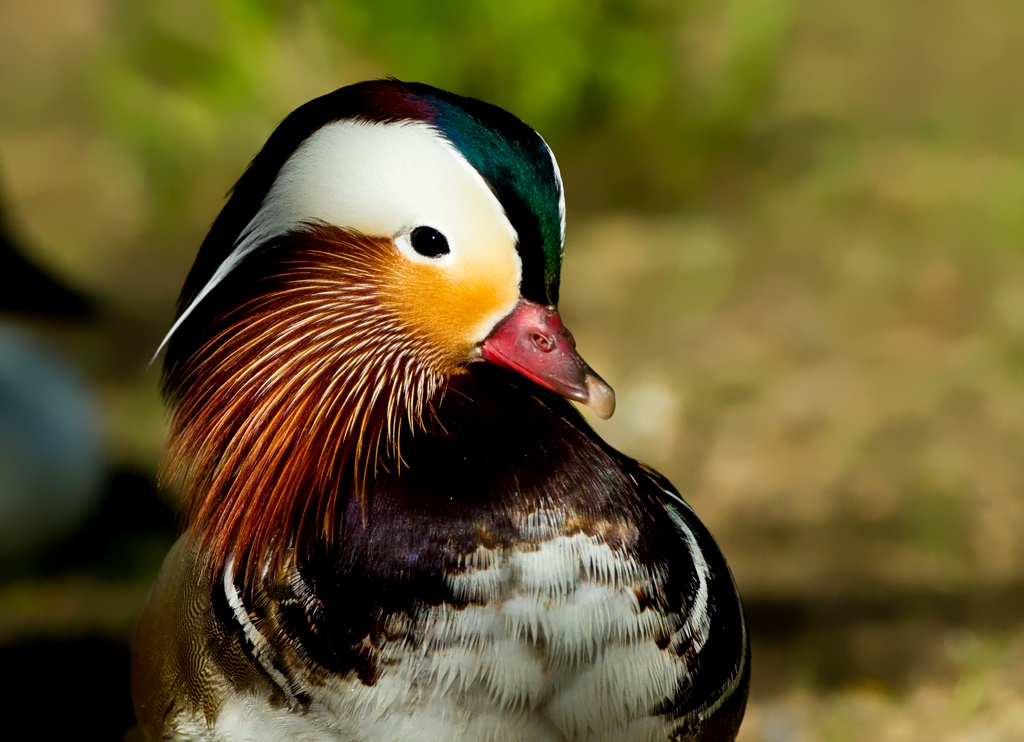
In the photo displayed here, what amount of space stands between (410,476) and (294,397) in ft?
0.51

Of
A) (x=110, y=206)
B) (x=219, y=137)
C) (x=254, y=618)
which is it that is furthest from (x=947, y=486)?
(x=110, y=206)

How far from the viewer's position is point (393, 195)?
1005mm

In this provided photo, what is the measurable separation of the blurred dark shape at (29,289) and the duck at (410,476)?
1.64m

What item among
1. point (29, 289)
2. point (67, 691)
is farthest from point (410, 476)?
point (29, 289)

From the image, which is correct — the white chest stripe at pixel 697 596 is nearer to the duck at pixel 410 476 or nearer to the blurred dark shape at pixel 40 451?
the duck at pixel 410 476

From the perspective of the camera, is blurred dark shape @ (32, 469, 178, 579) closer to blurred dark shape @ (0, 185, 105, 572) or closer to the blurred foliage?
blurred dark shape @ (0, 185, 105, 572)

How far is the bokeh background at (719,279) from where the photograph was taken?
83.9 inches

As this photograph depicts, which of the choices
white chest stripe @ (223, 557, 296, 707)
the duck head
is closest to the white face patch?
the duck head

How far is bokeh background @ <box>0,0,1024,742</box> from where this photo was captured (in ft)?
6.99

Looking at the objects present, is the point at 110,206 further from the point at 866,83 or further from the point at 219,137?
the point at 866,83

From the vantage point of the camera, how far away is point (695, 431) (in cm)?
255

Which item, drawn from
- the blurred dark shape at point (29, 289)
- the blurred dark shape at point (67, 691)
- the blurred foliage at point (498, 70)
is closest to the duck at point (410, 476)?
the blurred dark shape at point (67, 691)

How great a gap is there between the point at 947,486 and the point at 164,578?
64.6 inches

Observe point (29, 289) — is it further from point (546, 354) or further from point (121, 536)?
point (546, 354)
